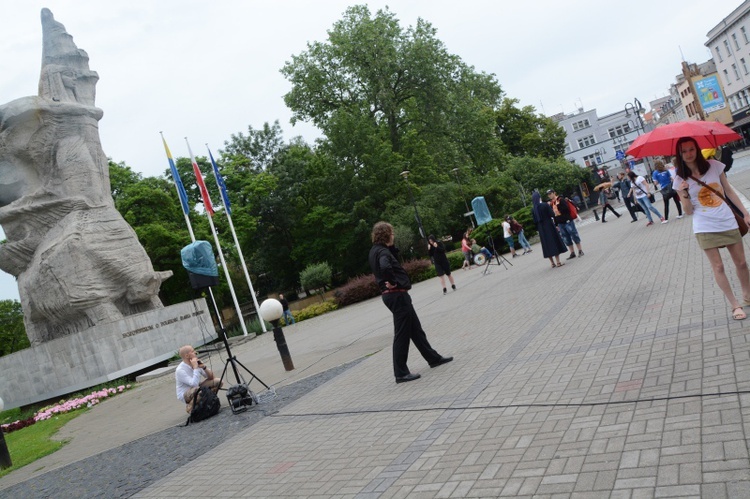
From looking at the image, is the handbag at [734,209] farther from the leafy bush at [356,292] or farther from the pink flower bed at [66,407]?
the leafy bush at [356,292]

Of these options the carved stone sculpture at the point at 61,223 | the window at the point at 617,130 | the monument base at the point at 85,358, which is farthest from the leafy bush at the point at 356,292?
the window at the point at 617,130

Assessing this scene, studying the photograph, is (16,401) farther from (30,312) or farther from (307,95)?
(307,95)

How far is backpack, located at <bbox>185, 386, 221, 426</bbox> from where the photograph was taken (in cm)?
1012

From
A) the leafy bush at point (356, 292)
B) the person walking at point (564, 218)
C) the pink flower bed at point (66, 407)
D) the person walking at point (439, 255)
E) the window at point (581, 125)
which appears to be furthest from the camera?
the window at point (581, 125)

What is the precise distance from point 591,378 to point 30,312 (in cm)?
2179

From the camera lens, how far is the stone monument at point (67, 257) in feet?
72.1

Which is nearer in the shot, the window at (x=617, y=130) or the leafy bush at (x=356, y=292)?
the leafy bush at (x=356, y=292)

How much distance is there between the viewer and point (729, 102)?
70375 mm

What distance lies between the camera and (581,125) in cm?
11594

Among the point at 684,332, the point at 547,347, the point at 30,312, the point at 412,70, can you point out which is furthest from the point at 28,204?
the point at 412,70

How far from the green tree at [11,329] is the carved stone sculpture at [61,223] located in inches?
1172

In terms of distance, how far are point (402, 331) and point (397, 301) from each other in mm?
386

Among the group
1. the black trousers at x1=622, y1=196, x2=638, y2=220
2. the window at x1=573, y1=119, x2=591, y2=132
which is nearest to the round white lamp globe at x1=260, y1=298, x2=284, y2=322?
the black trousers at x1=622, y1=196, x2=638, y2=220

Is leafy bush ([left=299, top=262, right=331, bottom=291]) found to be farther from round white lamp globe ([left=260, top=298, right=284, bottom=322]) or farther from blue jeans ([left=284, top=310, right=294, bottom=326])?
round white lamp globe ([left=260, top=298, right=284, bottom=322])
